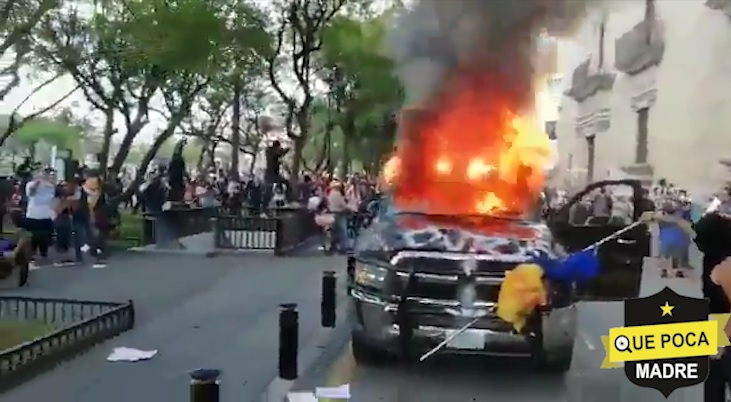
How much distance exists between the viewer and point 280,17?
15383 millimetres

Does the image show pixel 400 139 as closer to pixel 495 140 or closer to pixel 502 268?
pixel 495 140

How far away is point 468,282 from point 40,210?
6.91 m

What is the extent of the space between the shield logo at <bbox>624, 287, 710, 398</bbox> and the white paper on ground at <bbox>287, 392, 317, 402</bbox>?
155 cm

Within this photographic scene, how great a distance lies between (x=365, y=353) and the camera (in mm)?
5070

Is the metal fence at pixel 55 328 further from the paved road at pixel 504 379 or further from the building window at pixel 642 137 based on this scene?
the building window at pixel 642 137

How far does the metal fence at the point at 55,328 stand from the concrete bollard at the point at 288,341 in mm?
1172

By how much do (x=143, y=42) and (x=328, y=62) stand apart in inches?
286

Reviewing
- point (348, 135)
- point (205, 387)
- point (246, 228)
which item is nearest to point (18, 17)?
point (205, 387)

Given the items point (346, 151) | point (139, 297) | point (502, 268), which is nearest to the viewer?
point (502, 268)

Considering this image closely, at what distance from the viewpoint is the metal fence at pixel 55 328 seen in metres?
5.03

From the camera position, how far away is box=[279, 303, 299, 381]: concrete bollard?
523 centimetres

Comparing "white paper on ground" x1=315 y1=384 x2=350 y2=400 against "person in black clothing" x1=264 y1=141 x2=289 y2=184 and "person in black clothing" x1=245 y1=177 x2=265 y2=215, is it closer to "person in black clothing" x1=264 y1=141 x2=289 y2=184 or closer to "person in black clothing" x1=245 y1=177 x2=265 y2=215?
"person in black clothing" x1=264 y1=141 x2=289 y2=184

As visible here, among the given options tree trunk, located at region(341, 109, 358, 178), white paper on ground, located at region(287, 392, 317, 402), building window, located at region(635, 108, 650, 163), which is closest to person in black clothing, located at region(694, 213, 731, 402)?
building window, located at region(635, 108, 650, 163)

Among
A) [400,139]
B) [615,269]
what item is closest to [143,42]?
[400,139]
